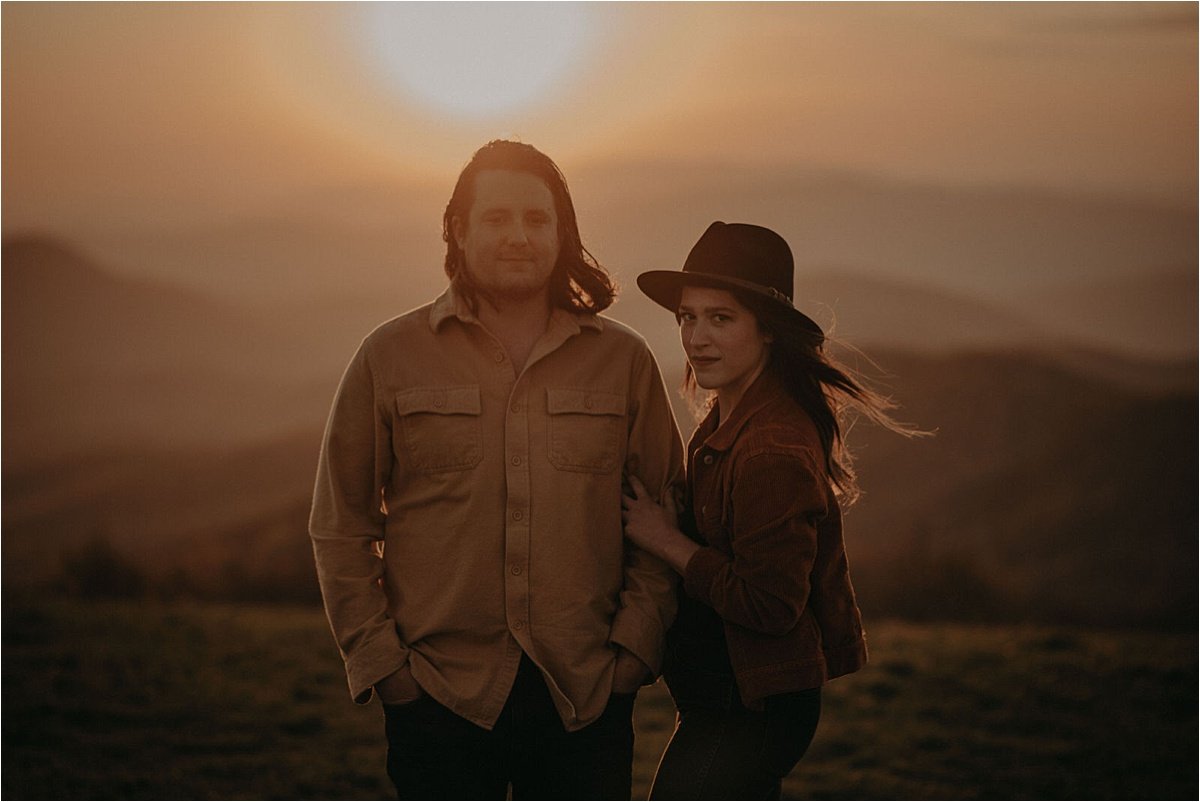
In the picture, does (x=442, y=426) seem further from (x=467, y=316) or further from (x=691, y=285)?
(x=691, y=285)

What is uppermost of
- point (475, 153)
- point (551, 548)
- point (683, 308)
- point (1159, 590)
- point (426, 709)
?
point (475, 153)

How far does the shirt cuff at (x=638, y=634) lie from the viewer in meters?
2.74

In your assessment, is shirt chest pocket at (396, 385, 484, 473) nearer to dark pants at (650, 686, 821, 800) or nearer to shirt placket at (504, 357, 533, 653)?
shirt placket at (504, 357, 533, 653)

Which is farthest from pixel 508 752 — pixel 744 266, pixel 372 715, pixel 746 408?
pixel 372 715

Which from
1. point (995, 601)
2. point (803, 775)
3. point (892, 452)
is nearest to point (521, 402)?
point (803, 775)

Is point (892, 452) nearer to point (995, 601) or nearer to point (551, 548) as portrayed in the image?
point (995, 601)

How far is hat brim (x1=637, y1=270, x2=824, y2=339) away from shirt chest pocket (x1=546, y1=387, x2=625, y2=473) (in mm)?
293

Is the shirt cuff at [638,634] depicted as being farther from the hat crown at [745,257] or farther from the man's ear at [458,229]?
the man's ear at [458,229]

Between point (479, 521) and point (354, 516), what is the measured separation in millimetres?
294

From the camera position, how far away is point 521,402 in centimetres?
276

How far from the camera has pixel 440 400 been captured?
2.74m

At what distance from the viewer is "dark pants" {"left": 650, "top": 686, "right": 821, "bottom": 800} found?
256 cm

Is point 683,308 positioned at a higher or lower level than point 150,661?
higher

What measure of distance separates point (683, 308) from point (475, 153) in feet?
1.87
